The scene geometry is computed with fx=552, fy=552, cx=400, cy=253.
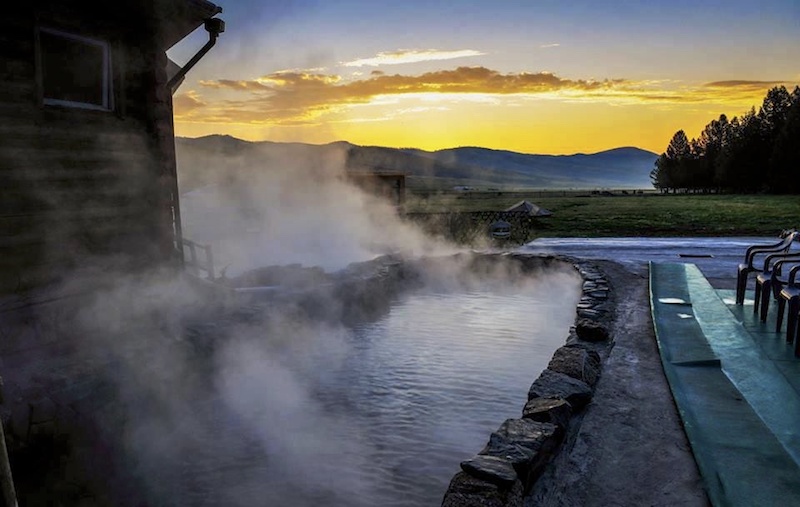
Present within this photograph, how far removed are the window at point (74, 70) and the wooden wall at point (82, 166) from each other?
4.3 inches

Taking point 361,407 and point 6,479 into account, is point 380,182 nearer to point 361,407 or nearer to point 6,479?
point 361,407

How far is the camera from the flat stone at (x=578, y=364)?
445cm

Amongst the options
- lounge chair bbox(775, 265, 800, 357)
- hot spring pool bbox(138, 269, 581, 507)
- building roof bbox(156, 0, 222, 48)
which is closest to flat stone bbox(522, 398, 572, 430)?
hot spring pool bbox(138, 269, 581, 507)

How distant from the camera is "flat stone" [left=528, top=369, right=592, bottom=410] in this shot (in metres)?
3.99

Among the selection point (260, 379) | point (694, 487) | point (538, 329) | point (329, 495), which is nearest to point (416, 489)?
point (329, 495)

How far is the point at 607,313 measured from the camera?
22.1 ft

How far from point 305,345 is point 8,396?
3.63 m

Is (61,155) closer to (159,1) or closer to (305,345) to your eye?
(159,1)

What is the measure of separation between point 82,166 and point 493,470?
6.17 meters

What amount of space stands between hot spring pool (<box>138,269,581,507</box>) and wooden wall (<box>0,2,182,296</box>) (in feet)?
7.22

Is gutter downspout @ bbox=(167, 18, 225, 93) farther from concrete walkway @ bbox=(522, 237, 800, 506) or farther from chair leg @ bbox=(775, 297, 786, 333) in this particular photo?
chair leg @ bbox=(775, 297, 786, 333)

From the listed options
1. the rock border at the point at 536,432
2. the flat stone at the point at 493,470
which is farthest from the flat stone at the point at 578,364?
the flat stone at the point at 493,470

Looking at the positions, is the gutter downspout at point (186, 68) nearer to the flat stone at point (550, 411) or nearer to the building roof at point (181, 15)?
the building roof at point (181, 15)

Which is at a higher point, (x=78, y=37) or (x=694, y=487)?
(x=78, y=37)
